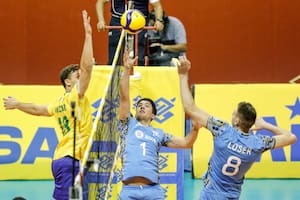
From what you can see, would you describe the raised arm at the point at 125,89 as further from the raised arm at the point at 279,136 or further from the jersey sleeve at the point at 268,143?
the jersey sleeve at the point at 268,143

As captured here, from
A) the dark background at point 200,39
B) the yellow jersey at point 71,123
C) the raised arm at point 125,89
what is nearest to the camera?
the yellow jersey at point 71,123

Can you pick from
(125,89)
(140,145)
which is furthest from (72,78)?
(140,145)

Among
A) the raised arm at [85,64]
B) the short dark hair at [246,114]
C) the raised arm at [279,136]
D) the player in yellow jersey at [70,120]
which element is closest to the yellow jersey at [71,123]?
the player in yellow jersey at [70,120]

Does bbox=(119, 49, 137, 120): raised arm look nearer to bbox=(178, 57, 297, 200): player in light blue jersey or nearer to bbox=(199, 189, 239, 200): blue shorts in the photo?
bbox=(178, 57, 297, 200): player in light blue jersey

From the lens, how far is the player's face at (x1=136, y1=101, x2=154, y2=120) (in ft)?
28.1

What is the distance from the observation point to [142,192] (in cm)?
790

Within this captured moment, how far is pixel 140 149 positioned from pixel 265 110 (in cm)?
413

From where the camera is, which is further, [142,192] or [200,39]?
[200,39]

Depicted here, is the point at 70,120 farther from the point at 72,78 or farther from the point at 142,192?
the point at 142,192

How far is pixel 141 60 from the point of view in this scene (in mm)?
11234

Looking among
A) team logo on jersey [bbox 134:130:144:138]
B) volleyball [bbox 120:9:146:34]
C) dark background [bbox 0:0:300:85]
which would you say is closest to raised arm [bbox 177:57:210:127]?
team logo on jersey [bbox 134:130:144:138]

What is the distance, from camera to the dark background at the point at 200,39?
50.6 ft

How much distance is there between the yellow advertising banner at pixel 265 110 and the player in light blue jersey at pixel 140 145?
10.8ft

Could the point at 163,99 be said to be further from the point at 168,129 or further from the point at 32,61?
the point at 32,61
